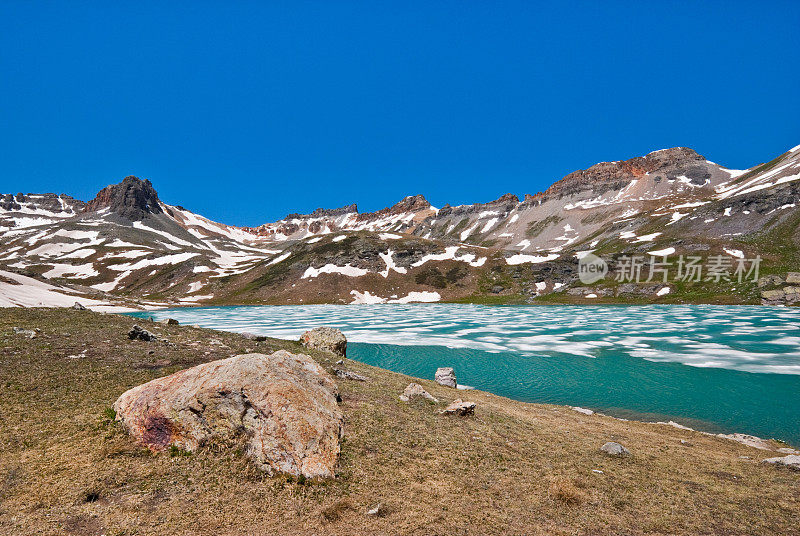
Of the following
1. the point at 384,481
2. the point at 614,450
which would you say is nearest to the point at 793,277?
the point at 614,450

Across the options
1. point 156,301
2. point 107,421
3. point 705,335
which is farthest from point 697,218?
point 156,301

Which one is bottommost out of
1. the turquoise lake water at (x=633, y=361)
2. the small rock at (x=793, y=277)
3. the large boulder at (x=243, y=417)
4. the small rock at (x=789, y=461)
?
the turquoise lake water at (x=633, y=361)

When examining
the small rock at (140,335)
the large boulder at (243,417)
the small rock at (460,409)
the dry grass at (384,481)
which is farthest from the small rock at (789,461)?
the small rock at (140,335)

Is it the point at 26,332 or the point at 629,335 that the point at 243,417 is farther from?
the point at 629,335

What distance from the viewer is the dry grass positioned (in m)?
9.45

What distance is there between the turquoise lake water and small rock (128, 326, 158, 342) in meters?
24.8

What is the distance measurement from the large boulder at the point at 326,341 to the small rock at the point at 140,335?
11.3 m

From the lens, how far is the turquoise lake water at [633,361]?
27.4m

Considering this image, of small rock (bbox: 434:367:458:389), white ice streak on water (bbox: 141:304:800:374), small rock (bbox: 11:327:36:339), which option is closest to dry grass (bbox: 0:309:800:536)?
small rock (bbox: 11:327:36:339)

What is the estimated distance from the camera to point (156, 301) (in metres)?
144

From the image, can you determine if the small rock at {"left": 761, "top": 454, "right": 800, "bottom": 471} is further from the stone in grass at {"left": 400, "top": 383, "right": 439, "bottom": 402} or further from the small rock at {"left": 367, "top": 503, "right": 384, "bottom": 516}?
the small rock at {"left": 367, "top": 503, "right": 384, "bottom": 516}

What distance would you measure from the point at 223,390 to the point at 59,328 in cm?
2284

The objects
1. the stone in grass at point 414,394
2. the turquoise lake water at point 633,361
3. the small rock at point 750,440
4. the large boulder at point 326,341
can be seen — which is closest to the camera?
the small rock at point 750,440

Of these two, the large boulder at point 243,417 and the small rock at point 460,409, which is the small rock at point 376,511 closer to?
the large boulder at point 243,417
